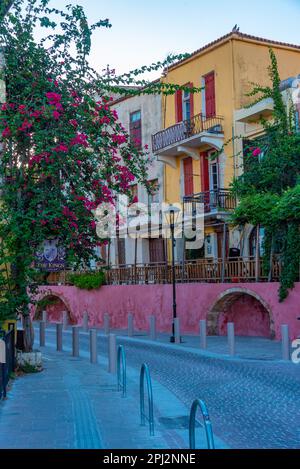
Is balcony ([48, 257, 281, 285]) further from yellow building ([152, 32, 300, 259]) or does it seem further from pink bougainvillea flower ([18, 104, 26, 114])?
pink bougainvillea flower ([18, 104, 26, 114])

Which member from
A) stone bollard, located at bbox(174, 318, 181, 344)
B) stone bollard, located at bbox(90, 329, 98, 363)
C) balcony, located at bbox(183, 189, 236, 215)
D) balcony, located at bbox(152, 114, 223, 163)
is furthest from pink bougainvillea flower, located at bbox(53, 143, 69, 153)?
balcony, located at bbox(152, 114, 223, 163)

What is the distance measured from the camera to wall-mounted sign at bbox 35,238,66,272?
1362 cm

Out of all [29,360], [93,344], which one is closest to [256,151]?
[93,344]

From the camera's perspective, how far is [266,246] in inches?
853

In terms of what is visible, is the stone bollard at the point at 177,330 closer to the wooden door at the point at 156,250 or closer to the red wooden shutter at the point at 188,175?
the red wooden shutter at the point at 188,175

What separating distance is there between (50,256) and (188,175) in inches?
650

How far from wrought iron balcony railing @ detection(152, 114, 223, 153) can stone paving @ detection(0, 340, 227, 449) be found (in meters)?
15.6

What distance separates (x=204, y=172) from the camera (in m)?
28.3

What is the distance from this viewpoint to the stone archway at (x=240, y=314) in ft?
71.7

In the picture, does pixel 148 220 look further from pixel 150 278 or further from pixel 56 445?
pixel 56 445

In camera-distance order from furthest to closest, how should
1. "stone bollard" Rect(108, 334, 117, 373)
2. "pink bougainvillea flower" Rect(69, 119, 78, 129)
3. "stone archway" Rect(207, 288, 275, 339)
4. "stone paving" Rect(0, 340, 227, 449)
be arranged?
1. "stone archway" Rect(207, 288, 275, 339)
2. "stone bollard" Rect(108, 334, 117, 373)
3. "pink bougainvillea flower" Rect(69, 119, 78, 129)
4. "stone paving" Rect(0, 340, 227, 449)

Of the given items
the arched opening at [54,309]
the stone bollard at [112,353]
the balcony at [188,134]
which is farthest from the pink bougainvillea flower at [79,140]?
the arched opening at [54,309]

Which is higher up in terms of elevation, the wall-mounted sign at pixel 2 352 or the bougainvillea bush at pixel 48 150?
the bougainvillea bush at pixel 48 150

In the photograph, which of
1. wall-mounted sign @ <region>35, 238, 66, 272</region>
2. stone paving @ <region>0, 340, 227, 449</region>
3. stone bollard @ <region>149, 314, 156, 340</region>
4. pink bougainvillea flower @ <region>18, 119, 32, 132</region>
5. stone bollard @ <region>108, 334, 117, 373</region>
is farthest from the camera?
stone bollard @ <region>149, 314, 156, 340</region>
